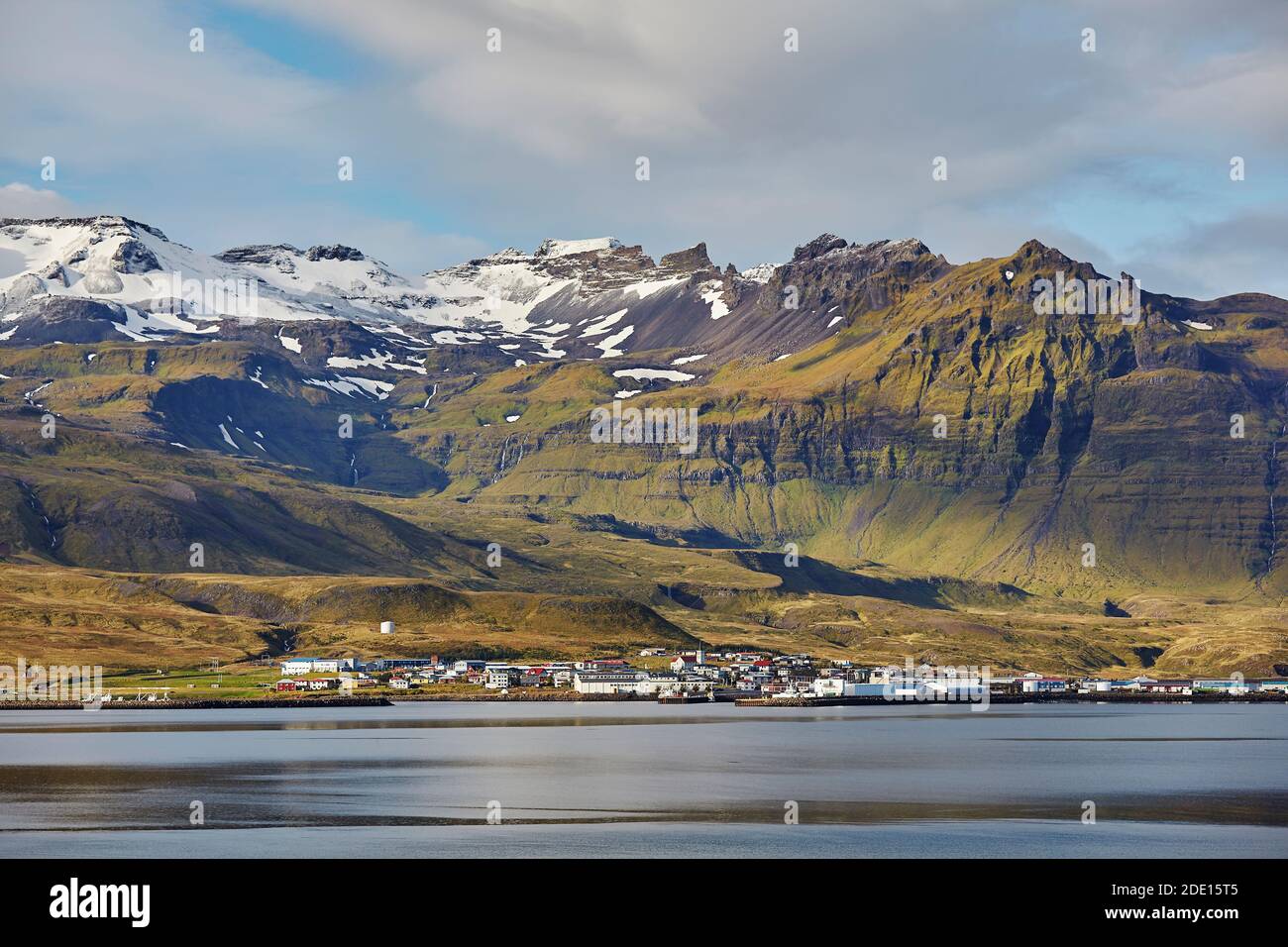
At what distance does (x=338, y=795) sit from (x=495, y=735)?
59753 mm

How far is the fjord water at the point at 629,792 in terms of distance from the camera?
276ft

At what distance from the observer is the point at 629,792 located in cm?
10744

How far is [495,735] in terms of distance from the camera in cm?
16588

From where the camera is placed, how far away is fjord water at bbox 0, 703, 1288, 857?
84.1m
